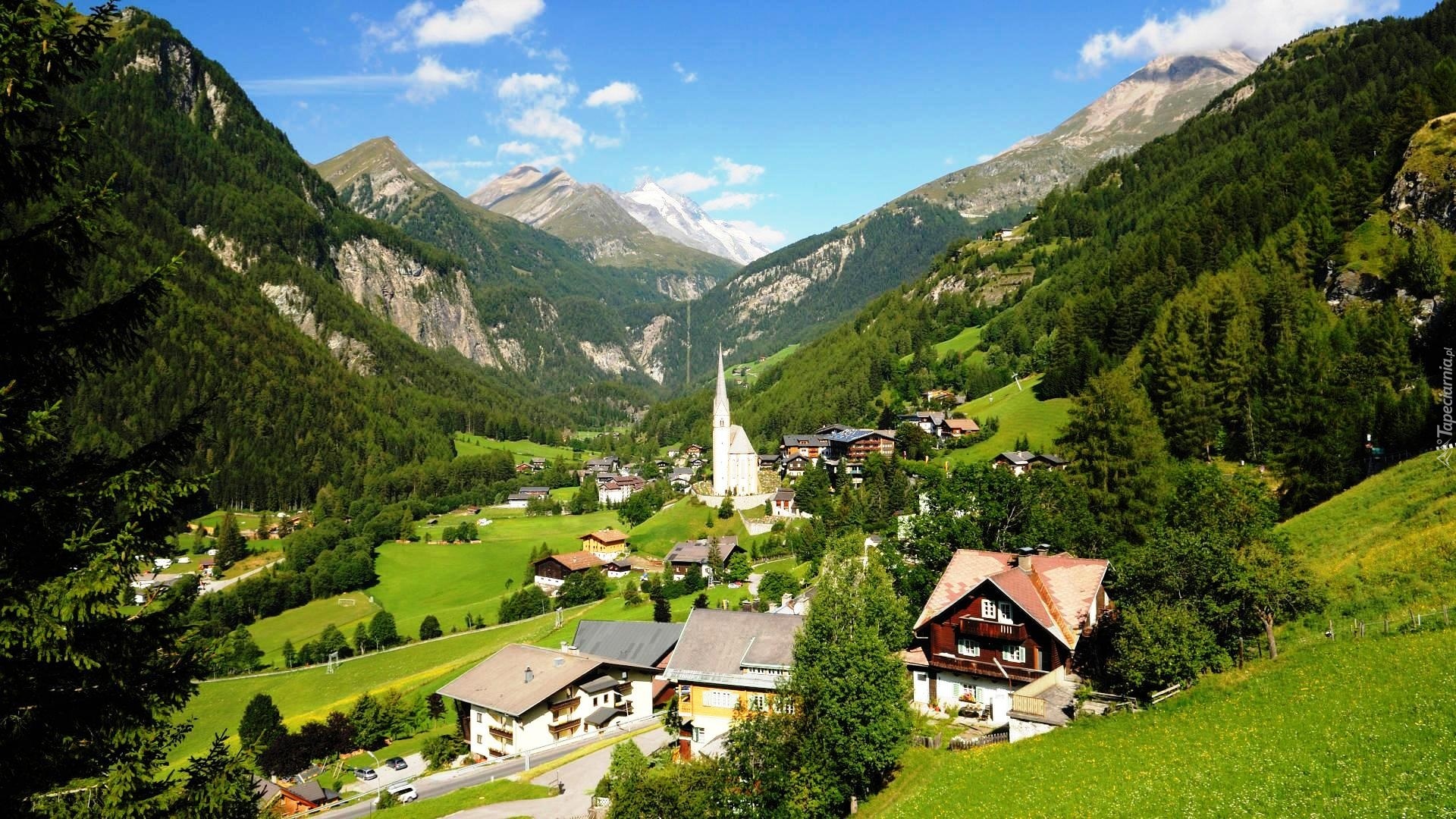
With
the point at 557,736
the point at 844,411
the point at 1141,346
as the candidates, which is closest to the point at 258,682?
the point at 557,736

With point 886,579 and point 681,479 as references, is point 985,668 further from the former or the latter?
point 681,479

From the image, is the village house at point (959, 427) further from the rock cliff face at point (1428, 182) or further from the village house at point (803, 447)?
the rock cliff face at point (1428, 182)

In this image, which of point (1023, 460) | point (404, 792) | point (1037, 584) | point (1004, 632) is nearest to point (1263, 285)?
point (1023, 460)

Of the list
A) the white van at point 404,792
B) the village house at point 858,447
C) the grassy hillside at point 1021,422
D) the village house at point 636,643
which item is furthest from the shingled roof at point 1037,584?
the village house at point 858,447

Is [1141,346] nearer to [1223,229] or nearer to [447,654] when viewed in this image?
[1223,229]

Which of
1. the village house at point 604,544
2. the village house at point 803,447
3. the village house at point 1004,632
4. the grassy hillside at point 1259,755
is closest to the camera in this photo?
the grassy hillside at point 1259,755
